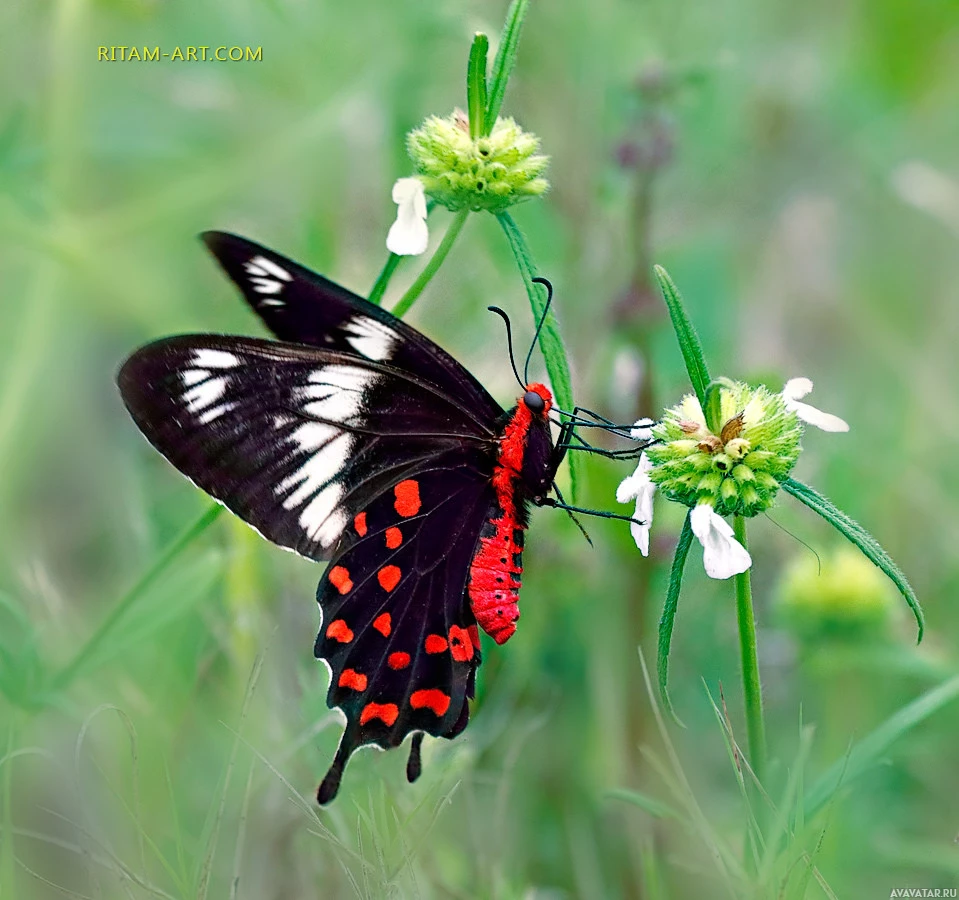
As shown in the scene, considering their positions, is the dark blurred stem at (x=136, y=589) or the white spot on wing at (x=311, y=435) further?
the white spot on wing at (x=311, y=435)

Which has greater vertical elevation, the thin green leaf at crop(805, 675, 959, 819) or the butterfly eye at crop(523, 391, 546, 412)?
the butterfly eye at crop(523, 391, 546, 412)

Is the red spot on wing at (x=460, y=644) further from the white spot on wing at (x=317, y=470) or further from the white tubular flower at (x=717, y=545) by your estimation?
the white tubular flower at (x=717, y=545)

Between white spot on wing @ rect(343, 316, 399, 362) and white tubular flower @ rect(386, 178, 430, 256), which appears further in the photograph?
white spot on wing @ rect(343, 316, 399, 362)

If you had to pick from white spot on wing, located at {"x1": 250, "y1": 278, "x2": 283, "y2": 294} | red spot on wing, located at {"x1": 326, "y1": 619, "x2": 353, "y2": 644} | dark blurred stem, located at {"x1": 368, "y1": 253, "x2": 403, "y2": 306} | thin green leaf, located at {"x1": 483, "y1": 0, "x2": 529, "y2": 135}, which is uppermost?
thin green leaf, located at {"x1": 483, "y1": 0, "x2": 529, "y2": 135}

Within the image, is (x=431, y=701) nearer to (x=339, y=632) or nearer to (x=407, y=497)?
(x=339, y=632)

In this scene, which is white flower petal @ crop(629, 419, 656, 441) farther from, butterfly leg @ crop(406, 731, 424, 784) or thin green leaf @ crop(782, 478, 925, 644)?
butterfly leg @ crop(406, 731, 424, 784)
